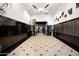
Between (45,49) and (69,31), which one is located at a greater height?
(69,31)

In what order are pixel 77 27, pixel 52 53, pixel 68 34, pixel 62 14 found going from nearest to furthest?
pixel 52 53, pixel 77 27, pixel 68 34, pixel 62 14

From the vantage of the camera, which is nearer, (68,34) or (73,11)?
(73,11)

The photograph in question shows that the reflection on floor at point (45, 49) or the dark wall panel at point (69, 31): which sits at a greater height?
the dark wall panel at point (69, 31)

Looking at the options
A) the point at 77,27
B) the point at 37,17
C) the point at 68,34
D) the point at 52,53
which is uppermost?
the point at 37,17

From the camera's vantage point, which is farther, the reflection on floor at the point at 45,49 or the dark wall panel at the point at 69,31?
the dark wall panel at the point at 69,31

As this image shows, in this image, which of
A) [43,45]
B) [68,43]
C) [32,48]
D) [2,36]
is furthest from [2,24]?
[68,43]

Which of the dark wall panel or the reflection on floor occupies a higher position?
the dark wall panel

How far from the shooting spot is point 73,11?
4.52 metres

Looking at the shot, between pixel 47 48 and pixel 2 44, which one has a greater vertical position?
pixel 2 44

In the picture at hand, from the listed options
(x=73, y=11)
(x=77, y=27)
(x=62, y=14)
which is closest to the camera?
(x=77, y=27)

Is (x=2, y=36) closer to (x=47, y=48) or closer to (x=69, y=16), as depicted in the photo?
(x=47, y=48)

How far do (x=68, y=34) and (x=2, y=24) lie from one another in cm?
328

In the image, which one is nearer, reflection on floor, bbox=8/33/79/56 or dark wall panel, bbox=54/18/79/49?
reflection on floor, bbox=8/33/79/56

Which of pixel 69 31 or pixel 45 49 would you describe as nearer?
pixel 45 49
